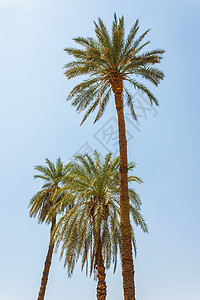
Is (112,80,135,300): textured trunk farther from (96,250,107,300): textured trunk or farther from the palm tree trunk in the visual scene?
the palm tree trunk

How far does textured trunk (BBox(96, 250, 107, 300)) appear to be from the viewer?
49.2 feet

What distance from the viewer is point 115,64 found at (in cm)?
1368

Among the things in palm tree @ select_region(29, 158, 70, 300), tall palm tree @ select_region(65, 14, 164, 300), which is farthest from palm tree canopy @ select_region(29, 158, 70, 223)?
tall palm tree @ select_region(65, 14, 164, 300)

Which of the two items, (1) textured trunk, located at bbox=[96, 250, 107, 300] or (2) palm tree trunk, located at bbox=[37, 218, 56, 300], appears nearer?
(1) textured trunk, located at bbox=[96, 250, 107, 300]

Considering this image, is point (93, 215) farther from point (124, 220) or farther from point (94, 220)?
point (124, 220)

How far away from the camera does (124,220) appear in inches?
429

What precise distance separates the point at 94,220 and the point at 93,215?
57 centimetres

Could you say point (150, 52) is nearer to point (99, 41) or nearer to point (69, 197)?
point (99, 41)

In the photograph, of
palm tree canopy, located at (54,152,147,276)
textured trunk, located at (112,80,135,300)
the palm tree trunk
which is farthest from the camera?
the palm tree trunk

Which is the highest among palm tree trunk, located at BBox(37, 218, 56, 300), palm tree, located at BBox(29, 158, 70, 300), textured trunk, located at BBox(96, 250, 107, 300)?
palm tree, located at BBox(29, 158, 70, 300)

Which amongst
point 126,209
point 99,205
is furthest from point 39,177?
point 126,209

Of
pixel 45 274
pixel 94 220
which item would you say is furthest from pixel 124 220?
pixel 45 274

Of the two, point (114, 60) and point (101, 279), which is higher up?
point (114, 60)

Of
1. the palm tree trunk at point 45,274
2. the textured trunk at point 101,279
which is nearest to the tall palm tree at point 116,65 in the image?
the textured trunk at point 101,279
